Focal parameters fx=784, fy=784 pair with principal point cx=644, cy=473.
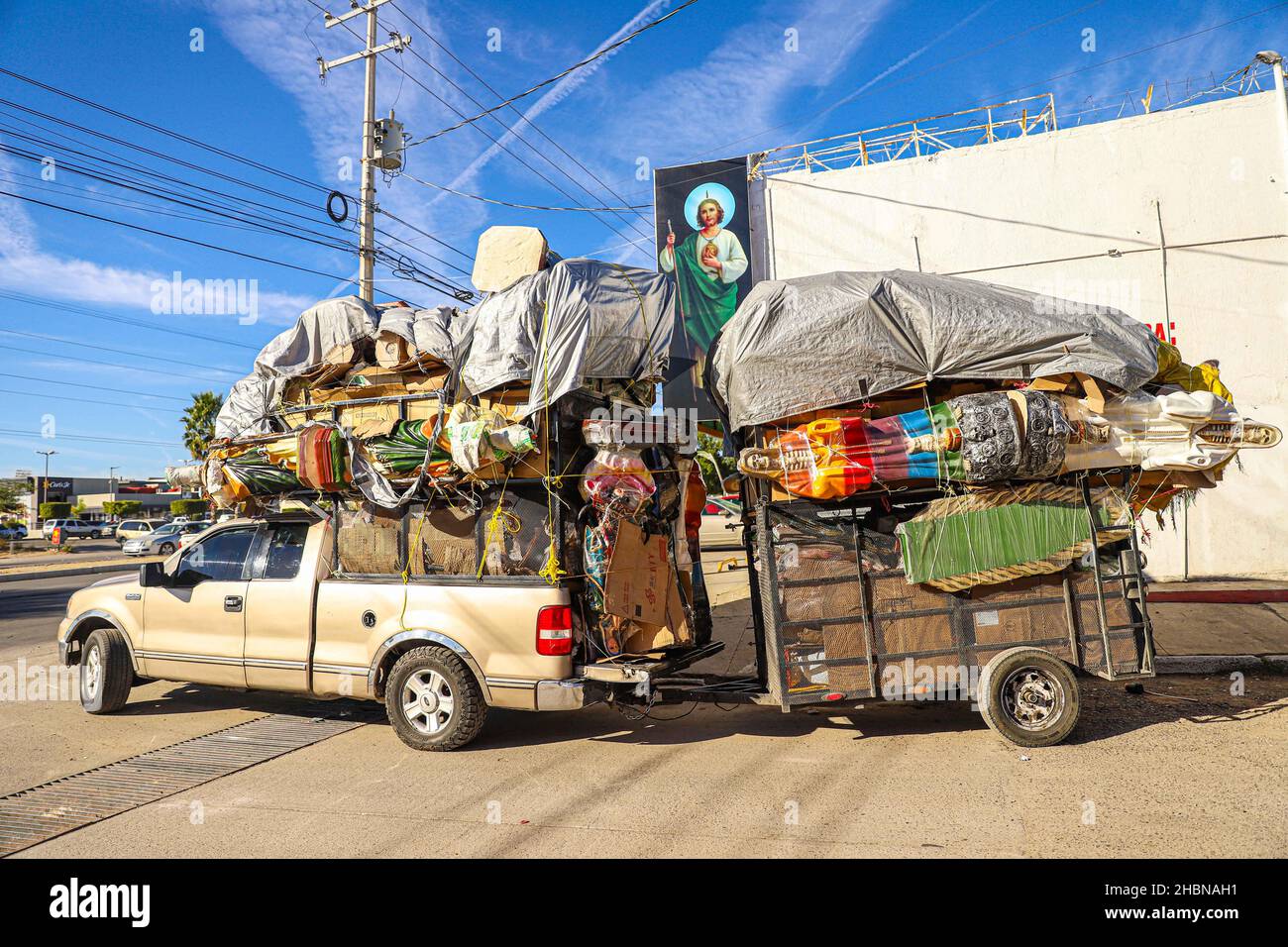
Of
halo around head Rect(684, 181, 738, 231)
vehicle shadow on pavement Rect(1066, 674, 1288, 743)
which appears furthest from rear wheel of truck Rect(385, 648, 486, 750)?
halo around head Rect(684, 181, 738, 231)

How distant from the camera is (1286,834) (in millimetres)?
3869

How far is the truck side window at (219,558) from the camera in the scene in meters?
6.57

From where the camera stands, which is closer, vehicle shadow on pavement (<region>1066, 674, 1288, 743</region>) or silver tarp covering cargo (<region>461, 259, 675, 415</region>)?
silver tarp covering cargo (<region>461, 259, 675, 415</region>)

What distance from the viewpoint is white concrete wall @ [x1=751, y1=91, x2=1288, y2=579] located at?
13617mm

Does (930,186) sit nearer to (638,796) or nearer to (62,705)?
(638,796)

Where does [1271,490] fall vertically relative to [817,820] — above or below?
above

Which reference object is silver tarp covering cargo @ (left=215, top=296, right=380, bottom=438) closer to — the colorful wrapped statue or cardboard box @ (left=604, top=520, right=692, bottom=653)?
cardboard box @ (left=604, top=520, right=692, bottom=653)

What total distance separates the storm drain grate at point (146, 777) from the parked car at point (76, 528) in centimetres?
4893

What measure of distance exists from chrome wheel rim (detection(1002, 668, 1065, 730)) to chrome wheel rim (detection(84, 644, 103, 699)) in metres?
7.40

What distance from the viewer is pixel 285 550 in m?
6.40

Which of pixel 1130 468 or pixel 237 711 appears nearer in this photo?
pixel 1130 468

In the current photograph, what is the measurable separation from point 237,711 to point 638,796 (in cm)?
441
